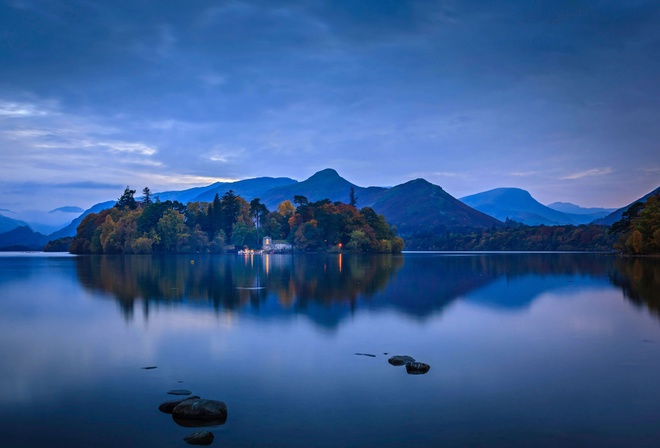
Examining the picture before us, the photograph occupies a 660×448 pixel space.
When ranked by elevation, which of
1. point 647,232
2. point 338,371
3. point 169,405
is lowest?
point 338,371

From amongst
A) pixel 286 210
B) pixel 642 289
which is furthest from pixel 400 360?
pixel 286 210

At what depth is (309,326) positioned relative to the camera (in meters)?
23.0

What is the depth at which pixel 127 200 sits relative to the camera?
16312 cm

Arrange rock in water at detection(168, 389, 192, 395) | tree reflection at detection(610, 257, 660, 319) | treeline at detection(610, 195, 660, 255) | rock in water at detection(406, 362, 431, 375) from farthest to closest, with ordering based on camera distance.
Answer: treeline at detection(610, 195, 660, 255) < tree reflection at detection(610, 257, 660, 319) < rock in water at detection(406, 362, 431, 375) < rock in water at detection(168, 389, 192, 395)

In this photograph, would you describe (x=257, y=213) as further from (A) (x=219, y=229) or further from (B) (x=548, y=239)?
(B) (x=548, y=239)

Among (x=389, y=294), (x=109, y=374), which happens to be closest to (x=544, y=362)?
(x=109, y=374)

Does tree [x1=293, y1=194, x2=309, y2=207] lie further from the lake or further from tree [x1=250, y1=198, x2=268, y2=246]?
the lake

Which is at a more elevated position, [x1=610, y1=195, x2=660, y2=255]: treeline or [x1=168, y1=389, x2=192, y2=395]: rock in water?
[x1=610, y1=195, x2=660, y2=255]: treeline

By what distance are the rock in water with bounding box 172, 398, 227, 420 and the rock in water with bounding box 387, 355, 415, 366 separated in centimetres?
621

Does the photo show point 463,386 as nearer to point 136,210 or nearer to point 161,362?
point 161,362

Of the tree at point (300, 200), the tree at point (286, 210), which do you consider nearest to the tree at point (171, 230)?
the tree at point (300, 200)

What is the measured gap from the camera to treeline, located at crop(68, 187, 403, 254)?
141 metres

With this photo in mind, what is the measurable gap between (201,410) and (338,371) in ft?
17.1

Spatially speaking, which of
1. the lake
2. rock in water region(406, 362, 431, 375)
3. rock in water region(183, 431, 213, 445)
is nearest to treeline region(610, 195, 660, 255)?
the lake
